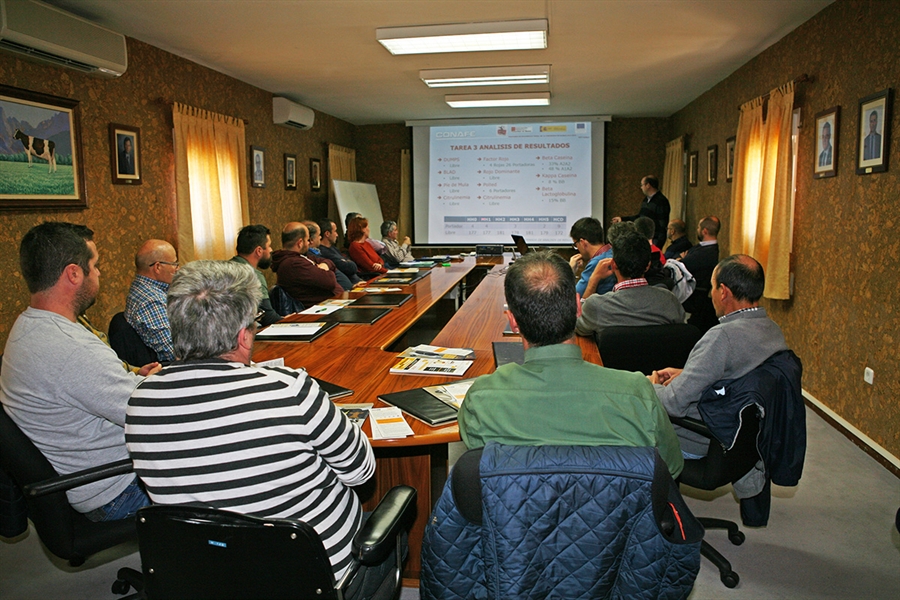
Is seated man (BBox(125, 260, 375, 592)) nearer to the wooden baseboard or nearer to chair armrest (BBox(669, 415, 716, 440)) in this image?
chair armrest (BBox(669, 415, 716, 440))

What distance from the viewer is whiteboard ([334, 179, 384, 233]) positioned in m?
8.59

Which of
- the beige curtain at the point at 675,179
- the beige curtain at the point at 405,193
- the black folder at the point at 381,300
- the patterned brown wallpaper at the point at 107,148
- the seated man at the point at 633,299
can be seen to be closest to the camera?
the seated man at the point at 633,299

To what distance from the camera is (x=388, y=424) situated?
1.84 metres

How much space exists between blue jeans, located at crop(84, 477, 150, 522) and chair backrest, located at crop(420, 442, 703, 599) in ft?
3.75

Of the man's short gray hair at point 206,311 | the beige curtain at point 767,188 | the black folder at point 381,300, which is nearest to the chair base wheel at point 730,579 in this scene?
the man's short gray hair at point 206,311

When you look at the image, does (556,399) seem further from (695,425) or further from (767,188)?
(767,188)

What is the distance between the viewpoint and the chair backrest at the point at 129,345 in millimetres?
2654

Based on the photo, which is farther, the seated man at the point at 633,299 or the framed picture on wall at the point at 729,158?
the framed picture on wall at the point at 729,158

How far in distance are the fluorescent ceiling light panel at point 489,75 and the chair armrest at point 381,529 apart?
185 inches

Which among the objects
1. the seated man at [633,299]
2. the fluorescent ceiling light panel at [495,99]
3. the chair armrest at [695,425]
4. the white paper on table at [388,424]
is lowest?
the chair armrest at [695,425]

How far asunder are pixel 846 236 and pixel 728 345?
2.38 m

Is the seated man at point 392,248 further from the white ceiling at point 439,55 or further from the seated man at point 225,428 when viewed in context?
the seated man at point 225,428

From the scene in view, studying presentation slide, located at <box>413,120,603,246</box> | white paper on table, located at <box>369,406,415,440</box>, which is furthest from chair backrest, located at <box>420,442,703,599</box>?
presentation slide, located at <box>413,120,603,246</box>

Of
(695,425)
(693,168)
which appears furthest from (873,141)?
(693,168)
